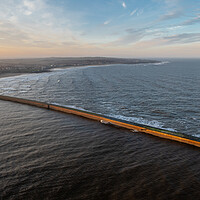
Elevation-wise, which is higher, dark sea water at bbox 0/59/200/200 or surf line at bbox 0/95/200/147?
surf line at bbox 0/95/200/147

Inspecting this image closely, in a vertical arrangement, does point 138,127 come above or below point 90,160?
above

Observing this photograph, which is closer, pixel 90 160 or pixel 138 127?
pixel 90 160

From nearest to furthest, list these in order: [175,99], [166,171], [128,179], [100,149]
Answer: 1. [128,179]
2. [166,171]
3. [100,149]
4. [175,99]

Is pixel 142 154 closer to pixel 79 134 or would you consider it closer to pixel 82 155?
pixel 82 155

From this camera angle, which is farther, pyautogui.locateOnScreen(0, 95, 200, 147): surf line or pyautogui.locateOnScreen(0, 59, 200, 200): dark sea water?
pyautogui.locateOnScreen(0, 95, 200, 147): surf line

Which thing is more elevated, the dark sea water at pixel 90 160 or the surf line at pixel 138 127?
the surf line at pixel 138 127

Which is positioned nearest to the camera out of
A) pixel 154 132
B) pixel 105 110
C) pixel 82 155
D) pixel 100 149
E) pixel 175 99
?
pixel 82 155

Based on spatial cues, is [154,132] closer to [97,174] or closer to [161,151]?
[161,151]

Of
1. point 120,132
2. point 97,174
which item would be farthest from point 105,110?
point 97,174

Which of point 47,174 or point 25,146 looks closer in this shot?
point 47,174

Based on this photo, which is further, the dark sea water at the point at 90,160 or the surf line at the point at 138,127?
the surf line at the point at 138,127
